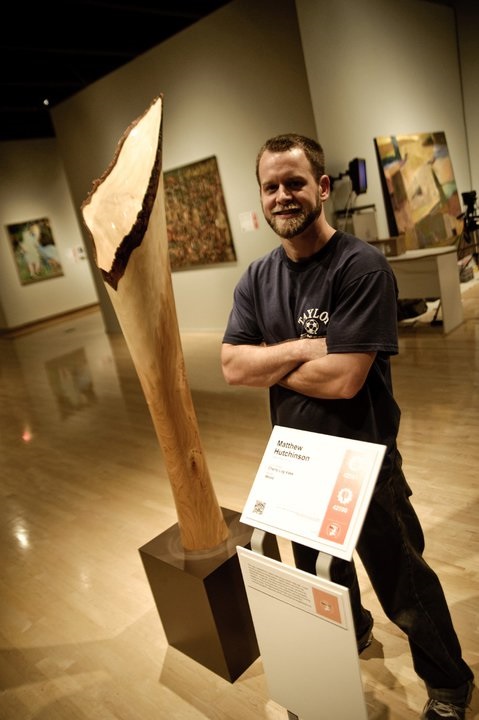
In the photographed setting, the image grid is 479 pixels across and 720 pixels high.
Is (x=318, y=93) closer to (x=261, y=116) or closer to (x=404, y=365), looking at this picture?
(x=261, y=116)

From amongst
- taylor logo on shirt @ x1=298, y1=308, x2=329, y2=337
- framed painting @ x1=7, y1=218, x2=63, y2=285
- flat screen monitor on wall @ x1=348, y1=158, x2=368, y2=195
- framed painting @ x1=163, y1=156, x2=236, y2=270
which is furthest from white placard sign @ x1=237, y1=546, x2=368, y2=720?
framed painting @ x1=7, y1=218, x2=63, y2=285

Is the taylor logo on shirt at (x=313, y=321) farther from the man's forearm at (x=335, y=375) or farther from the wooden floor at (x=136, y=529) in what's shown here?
the wooden floor at (x=136, y=529)

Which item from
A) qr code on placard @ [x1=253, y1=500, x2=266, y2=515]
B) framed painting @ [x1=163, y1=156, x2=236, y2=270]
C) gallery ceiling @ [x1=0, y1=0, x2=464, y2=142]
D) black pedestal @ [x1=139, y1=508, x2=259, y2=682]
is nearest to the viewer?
qr code on placard @ [x1=253, y1=500, x2=266, y2=515]

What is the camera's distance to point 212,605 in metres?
Answer: 1.95

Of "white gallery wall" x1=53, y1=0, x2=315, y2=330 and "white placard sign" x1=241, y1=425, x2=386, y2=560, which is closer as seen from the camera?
"white placard sign" x1=241, y1=425, x2=386, y2=560

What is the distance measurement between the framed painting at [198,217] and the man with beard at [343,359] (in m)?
6.25

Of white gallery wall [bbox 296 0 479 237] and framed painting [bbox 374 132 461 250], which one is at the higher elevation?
white gallery wall [bbox 296 0 479 237]

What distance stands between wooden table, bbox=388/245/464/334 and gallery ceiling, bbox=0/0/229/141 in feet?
19.2

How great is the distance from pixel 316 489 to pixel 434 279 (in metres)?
5.11

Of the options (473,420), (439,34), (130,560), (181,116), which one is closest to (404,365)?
(473,420)

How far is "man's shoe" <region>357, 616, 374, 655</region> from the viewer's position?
2064mm

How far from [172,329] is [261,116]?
18.8ft

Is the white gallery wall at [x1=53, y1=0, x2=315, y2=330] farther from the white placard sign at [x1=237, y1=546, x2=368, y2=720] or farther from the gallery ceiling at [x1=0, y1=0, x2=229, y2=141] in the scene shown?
the white placard sign at [x1=237, y1=546, x2=368, y2=720]

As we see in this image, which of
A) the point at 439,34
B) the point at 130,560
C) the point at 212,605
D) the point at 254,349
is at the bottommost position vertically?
the point at 130,560
